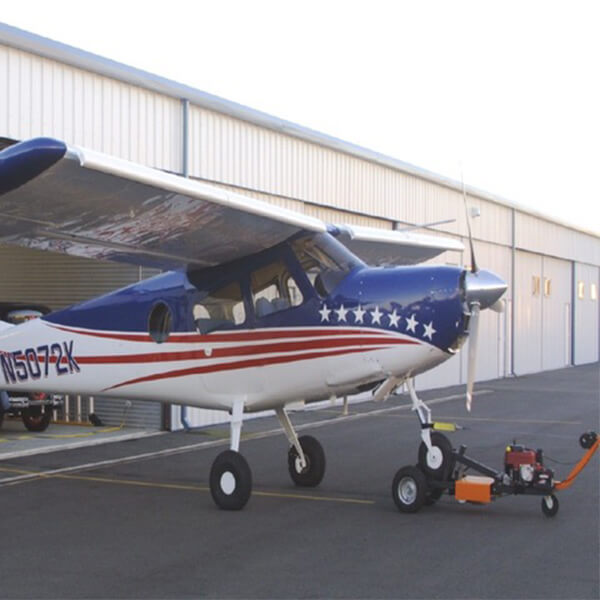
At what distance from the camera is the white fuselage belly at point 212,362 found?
9.09 metres

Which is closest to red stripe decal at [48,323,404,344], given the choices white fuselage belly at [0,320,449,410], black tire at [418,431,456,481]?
white fuselage belly at [0,320,449,410]

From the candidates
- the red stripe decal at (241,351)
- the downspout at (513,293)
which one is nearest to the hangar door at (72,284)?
the red stripe decal at (241,351)

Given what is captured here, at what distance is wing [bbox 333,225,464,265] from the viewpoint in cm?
1237

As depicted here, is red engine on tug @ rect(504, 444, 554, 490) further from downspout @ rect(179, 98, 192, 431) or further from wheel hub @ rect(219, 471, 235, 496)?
downspout @ rect(179, 98, 192, 431)

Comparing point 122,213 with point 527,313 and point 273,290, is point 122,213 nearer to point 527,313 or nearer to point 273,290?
point 273,290

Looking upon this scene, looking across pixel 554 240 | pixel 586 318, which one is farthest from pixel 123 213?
pixel 586 318

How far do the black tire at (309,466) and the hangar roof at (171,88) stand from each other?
6.87 meters

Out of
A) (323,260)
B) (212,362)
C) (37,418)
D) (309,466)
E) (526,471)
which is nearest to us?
(526,471)

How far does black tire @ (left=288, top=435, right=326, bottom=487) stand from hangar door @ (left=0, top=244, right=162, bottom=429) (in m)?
5.96

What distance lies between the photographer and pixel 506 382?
3122 centimetres

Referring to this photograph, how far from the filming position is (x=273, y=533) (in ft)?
27.8

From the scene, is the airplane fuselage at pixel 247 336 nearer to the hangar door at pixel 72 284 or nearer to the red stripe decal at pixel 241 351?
the red stripe decal at pixel 241 351

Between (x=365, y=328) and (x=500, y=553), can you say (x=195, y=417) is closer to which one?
(x=365, y=328)

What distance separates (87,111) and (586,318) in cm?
3794
